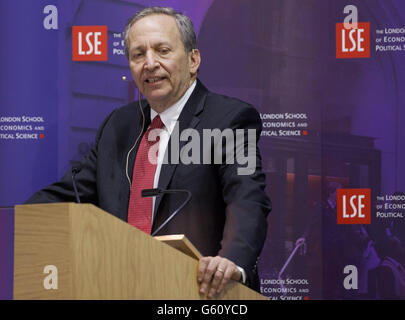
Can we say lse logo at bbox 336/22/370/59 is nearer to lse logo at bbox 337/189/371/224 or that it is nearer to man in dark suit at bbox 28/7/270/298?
lse logo at bbox 337/189/371/224

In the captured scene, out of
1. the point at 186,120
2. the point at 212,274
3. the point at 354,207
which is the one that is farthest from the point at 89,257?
the point at 354,207

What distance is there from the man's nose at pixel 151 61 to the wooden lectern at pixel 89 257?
119cm

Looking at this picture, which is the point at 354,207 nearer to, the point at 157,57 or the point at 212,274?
the point at 157,57

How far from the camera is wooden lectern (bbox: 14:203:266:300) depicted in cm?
142

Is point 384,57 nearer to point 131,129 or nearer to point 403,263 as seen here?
point 403,263

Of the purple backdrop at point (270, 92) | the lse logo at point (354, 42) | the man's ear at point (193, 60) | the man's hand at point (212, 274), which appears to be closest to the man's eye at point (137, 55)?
the man's ear at point (193, 60)

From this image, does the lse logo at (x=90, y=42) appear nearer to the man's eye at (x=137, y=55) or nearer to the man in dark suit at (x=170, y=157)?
the man in dark suit at (x=170, y=157)

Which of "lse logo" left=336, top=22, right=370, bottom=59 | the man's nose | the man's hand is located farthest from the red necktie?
"lse logo" left=336, top=22, right=370, bottom=59

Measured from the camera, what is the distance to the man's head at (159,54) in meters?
2.63

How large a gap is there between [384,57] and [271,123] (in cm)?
82

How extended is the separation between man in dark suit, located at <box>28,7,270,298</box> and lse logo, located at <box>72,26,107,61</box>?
1.01 metres

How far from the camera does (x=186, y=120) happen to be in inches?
104

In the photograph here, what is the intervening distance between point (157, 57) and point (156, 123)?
307mm

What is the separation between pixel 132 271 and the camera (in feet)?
5.09
